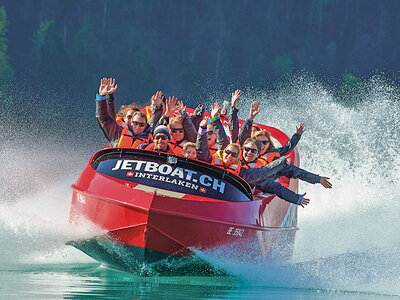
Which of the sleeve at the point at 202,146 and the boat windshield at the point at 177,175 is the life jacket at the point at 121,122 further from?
the boat windshield at the point at 177,175

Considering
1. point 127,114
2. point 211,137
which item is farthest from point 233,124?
point 211,137

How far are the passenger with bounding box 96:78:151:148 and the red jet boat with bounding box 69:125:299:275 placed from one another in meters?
0.88

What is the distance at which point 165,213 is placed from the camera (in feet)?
24.0

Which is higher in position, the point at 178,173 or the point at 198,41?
the point at 198,41

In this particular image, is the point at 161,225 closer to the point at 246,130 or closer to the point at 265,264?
the point at 265,264

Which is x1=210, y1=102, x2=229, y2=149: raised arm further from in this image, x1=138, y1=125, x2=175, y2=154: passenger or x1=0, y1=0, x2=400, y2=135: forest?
x1=0, y1=0, x2=400, y2=135: forest

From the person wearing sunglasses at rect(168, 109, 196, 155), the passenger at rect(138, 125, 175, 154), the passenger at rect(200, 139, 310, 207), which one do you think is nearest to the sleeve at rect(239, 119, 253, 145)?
the person wearing sunglasses at rect(168, 109, 196, 155)

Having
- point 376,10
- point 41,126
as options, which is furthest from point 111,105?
point 376,10

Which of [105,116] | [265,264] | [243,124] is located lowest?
[265,264]

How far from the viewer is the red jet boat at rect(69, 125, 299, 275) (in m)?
7.43

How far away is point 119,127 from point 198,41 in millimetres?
97962

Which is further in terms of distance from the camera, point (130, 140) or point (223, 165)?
point (130, 140)

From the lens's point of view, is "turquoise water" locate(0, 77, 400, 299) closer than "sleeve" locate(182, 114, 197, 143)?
Yes

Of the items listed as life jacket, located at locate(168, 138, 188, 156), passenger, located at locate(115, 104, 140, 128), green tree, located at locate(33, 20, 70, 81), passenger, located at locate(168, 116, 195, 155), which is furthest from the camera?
green tree, located at locate(33, 20, 70, 81)
